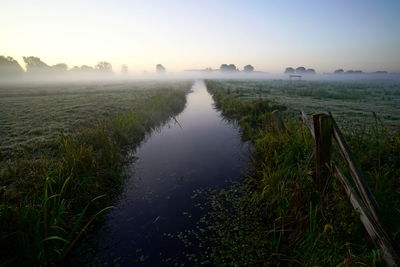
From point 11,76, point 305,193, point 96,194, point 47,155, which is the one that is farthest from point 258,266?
point 11,76

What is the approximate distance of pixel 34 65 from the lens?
164m

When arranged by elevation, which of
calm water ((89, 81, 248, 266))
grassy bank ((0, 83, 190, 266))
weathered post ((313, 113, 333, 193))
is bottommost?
calm water ((89, 81, 248, 266))

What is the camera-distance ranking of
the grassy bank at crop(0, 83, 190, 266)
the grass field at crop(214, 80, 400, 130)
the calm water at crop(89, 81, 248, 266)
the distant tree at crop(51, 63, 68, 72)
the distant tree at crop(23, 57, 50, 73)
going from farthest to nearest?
the distant tree at crop(51, 63, 68, 72), the distant tree at crop(23, 57, 50, 73), the grass field at crop(214, 80, 400, 130), the calm water at crop(89, 81, 248, 266), the grassy bank at crop(0, 83, 190, 266)

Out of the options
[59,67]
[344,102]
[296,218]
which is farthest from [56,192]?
[59,67]

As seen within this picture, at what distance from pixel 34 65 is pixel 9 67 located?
107 ft

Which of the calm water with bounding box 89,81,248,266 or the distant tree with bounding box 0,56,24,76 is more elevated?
the distant tree with bounding box 0,56,24,76

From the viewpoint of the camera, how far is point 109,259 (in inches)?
165

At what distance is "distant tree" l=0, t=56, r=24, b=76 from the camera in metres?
130

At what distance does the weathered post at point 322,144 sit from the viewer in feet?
10.9

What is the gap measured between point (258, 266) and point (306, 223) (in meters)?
1.25

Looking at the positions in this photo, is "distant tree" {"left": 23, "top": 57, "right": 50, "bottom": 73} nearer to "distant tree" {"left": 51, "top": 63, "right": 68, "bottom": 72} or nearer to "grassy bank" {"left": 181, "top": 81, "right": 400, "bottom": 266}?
"distant tree" {"left": 51, "top": 63, "right": 68, "bottom": 72}

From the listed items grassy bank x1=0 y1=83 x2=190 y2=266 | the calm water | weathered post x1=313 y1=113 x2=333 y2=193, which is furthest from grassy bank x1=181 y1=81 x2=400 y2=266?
grassy bank x1=0 y1=83 x2=190 y2=266

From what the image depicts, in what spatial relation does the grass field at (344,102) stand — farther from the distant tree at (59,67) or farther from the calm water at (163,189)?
the distant tree at (59,67)

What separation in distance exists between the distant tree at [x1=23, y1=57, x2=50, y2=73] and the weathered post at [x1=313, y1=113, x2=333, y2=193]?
696ft
